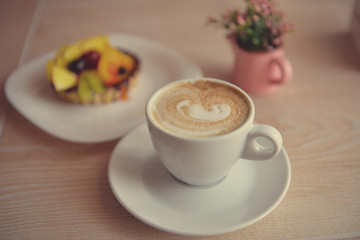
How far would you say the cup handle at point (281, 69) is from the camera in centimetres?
101

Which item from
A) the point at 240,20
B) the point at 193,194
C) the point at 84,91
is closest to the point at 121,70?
the point at 84,91

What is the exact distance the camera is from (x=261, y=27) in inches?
39.8

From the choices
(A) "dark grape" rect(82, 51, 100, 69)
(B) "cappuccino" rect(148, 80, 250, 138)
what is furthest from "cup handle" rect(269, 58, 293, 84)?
(A) "dark grape" rect(82, 51, 100, 69)

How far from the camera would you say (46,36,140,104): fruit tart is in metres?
1.03

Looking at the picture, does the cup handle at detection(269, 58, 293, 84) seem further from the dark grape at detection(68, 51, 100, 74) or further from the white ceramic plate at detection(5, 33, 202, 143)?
the dark grape at detection(68, 51, 100, 74)

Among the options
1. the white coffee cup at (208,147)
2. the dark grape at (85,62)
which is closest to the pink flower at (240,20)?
the white coffee cup at (208,147)

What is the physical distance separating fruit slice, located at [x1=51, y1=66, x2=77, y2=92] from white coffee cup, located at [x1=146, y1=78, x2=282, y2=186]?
418 millimetres

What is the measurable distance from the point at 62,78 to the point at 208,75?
1.57 feet

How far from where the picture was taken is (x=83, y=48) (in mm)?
1098

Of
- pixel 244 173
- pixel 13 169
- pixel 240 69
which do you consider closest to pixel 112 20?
pixel 240 69

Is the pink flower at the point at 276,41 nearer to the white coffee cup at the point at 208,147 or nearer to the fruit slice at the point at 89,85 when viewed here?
the white coffee cup at the point at 208,147

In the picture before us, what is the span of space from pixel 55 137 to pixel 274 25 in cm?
71

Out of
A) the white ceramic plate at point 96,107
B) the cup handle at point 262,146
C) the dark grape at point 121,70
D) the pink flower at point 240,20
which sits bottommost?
the white ceramic plate at point 96,107

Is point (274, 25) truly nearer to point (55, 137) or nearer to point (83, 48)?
point (83, 48)
